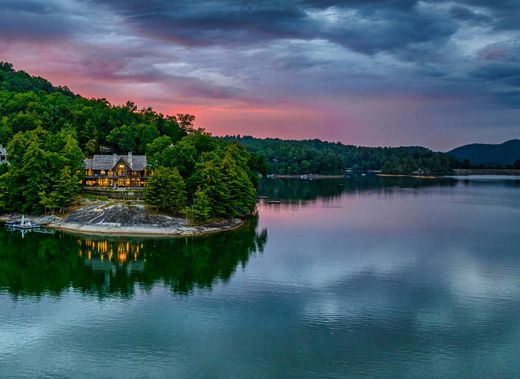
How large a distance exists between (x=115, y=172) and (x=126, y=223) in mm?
23192

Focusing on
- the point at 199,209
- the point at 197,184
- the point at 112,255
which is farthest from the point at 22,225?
the point at 197,184

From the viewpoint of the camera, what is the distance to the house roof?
89.1 metres

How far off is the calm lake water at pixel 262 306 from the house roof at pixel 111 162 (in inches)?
999

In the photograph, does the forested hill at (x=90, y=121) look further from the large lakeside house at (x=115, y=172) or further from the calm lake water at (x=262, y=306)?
the calm lake water at (x=262, y=306)

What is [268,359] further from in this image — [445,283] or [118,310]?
[445,283]

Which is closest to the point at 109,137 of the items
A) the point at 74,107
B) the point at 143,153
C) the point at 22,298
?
the point at 143,153

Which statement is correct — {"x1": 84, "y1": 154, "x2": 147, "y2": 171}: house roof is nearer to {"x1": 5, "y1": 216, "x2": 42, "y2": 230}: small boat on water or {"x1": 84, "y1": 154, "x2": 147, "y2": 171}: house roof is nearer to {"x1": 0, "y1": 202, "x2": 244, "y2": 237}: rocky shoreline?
{"x1": 0, "y1": 202, "x2": 244, "y2": 237}: rocky shoreline

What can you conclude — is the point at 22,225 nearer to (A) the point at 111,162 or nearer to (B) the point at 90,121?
(A) the point at 111,162

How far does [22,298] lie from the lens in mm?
40750

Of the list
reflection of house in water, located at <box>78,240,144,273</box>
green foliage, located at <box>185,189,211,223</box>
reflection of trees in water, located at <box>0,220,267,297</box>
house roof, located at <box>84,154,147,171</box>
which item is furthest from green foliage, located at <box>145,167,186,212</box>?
house roof, located at <box>84,154,147,171</box>

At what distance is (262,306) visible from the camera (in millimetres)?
38875

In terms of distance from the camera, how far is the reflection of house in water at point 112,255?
51688mm

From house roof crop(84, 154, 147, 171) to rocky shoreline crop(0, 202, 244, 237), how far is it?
56.5 feet

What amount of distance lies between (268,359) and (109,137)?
3412 inches
